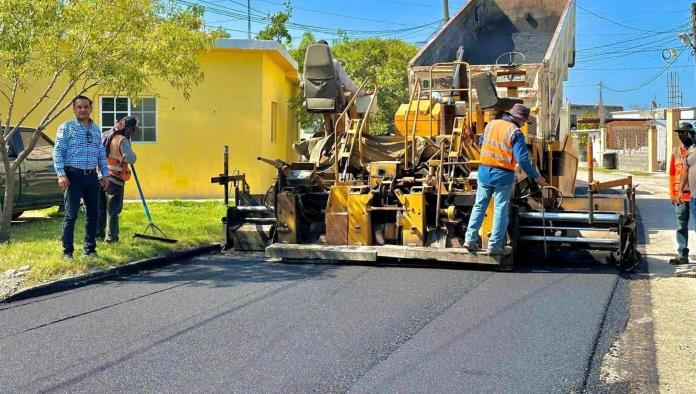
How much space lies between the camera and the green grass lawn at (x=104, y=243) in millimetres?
7469

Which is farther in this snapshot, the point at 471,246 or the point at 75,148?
the point at 75,148

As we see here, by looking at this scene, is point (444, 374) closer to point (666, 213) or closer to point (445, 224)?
point (445, 224)

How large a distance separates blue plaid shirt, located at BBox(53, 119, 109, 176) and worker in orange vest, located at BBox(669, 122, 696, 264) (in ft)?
20.2

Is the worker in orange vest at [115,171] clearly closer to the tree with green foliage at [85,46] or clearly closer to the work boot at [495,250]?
the tree with green foliage at [85,46]

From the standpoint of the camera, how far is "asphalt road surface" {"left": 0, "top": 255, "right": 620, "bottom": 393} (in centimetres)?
432

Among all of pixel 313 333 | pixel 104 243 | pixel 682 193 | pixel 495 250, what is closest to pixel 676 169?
pixel 682 193

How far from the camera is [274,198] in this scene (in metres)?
8.93

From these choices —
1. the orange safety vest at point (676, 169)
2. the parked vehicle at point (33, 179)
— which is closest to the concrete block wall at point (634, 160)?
the orange safety vest at point (676, 169)

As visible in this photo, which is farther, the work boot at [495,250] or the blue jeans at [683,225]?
the blue jeans at [683,225]

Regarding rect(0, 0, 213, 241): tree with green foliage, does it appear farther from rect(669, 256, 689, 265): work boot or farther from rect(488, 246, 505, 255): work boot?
rect(669, 256, 689, 265): work boot

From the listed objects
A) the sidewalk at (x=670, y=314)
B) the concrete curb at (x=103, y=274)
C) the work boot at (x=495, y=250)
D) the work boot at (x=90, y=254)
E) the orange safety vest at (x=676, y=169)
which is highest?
the orange safety vest at (x=676, y=169)

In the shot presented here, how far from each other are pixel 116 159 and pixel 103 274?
2000 mm

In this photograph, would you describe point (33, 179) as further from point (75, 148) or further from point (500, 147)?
point (500, 147)

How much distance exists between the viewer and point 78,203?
7816mm
